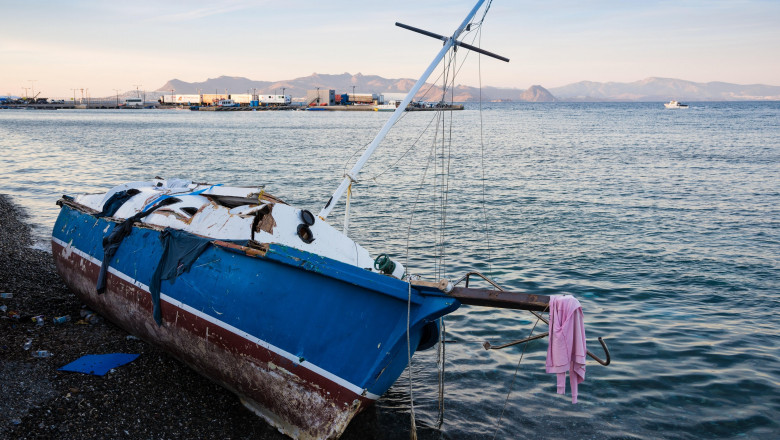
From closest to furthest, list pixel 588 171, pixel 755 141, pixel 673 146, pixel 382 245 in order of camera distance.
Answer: pixel 382 245, pixel 588 171, pixel 673 146, pixel 755 141

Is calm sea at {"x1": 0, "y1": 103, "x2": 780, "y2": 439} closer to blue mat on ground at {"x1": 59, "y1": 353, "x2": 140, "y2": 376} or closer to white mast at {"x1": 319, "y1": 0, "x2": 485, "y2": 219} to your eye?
white mast at {"x1": 319, "y1": 0, "x2": 485, "y2": 219}

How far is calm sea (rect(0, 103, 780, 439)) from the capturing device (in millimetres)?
9086

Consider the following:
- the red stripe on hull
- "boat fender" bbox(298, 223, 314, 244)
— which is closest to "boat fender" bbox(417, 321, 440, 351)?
the red stripe on hull

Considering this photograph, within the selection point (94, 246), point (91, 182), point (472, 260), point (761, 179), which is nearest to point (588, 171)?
point (761, 179)

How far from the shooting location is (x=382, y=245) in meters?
18.3

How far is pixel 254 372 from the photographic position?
783cm

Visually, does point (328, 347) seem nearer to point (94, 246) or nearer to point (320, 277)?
point (320, 277)

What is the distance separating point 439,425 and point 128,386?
458 cm

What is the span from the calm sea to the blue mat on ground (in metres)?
4.19

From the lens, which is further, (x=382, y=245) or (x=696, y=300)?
(x=382, y=245)

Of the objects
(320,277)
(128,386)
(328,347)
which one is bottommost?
(128,386)

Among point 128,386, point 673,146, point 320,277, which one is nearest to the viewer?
point 320,277

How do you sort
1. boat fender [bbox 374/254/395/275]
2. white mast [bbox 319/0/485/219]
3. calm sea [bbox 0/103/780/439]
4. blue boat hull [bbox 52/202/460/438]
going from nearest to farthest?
1. blue boat hull [bbox 52/202/460/438]
2. boat fender [bbox 374/254/395/275]
3. calm sea [bbox 0/103/780/439]
4. white mast [bbox 319/0/485/219]

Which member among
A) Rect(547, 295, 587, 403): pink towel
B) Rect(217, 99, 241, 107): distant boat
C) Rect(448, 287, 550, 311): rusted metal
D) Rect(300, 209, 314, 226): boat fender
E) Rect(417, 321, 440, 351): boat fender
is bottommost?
Rect(417, 321, 440, 351): boat fender
